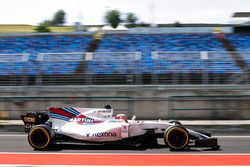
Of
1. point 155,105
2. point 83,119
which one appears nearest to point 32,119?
point 83,119

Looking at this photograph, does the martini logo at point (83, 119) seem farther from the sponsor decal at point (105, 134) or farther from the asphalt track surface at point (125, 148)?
the asphalt track surface at point (125, 148)

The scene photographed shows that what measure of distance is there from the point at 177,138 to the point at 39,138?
3303 mm

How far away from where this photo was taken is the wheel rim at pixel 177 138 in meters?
9.87

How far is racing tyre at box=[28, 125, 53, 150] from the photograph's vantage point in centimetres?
1036

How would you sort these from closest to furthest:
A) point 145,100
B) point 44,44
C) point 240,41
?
point 145,100 < point 240,41 < point 44,44

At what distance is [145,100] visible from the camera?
16984 mm

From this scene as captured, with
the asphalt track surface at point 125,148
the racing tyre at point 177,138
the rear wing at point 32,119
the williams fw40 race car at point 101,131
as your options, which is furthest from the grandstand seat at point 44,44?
the racing tyre at point 177,138

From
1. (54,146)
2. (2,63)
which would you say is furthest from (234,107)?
(2,63)

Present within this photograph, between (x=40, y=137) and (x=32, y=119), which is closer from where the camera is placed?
(x=40, y=137)

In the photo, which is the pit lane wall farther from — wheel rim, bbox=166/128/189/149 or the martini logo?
wheel rim, bbox=166/128/189/149

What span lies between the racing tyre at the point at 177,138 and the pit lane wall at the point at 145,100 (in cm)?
632

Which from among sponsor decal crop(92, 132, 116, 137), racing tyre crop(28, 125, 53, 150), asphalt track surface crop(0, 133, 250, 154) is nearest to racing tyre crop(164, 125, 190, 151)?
asphalt track surface crop(0, 133, 250, 154)

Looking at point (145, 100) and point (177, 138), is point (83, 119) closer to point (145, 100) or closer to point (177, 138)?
point (177, 138)

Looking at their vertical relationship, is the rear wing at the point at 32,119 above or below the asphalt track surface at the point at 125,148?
above
